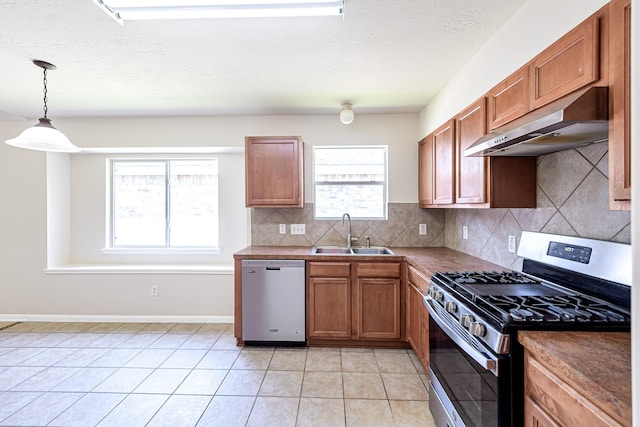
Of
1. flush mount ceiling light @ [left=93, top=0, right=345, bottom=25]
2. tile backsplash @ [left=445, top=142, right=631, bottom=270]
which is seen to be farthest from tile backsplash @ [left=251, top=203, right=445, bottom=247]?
flush mount ceiling light @ [left=93, top=0, right=345, bottom=25]

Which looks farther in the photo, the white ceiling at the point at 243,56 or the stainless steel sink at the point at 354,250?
the stainless steel sink at the point at 354,250

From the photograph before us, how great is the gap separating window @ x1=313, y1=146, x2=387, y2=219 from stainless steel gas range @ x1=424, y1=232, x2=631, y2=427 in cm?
173

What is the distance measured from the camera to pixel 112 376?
2330 millimetres

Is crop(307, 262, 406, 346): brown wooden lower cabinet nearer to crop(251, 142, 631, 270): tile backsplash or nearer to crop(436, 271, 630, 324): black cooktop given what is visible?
crop(251, 142, 631, 270): tile backsplash

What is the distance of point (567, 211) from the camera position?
1.59 m

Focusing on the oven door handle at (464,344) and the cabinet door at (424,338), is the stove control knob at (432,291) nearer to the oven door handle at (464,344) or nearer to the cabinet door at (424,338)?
the oven door handle at (464,344)

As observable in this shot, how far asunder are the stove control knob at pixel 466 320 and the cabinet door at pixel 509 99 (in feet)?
3.46

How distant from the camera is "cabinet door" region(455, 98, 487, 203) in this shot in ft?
6.21

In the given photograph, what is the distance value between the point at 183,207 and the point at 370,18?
3.17m

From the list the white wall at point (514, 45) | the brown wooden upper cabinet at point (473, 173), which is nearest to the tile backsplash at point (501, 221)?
the brown wooden upper cabinet at point (473, 173)

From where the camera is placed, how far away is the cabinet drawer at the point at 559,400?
755 millimetres

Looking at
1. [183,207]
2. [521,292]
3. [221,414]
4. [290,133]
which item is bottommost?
[221,414]

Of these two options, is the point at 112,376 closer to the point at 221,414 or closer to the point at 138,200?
the point at 221,414

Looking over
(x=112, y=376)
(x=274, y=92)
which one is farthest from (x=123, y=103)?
(x=112, y=376)
